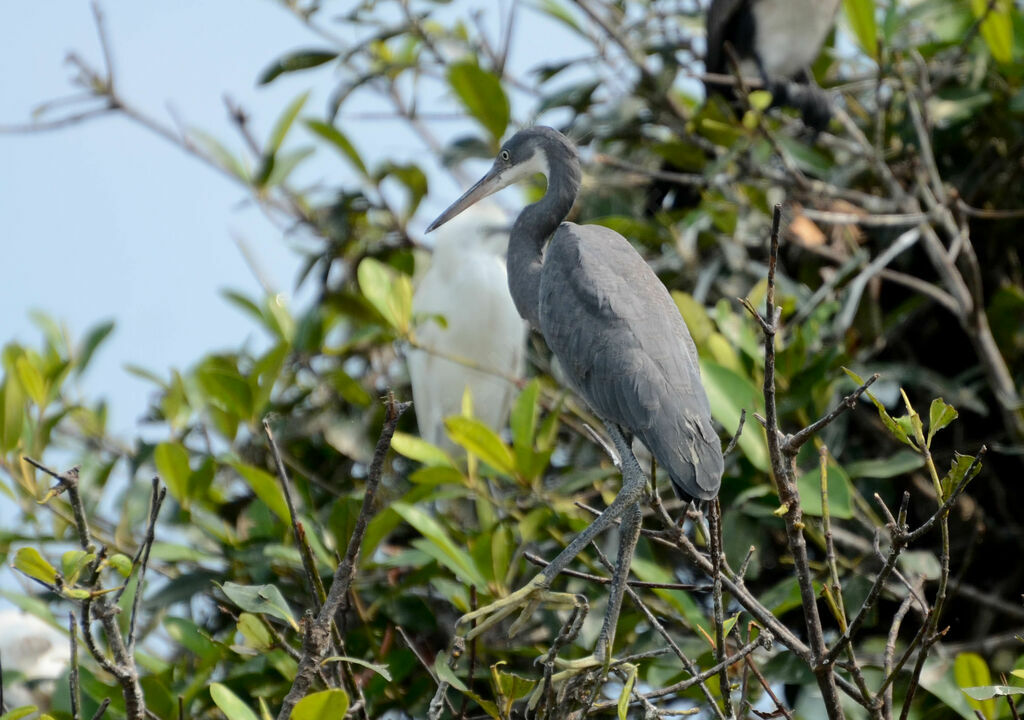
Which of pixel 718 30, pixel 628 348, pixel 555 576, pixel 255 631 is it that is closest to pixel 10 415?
pixel 255 631

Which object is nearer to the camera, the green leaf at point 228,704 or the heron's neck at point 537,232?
the green leaf at point 228,704

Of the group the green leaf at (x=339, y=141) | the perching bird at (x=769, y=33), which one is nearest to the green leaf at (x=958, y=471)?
the green leaf at (x=339, y=141)

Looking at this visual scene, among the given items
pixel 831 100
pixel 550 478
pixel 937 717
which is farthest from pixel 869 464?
pixel 831 100

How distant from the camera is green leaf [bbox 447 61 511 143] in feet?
10.4

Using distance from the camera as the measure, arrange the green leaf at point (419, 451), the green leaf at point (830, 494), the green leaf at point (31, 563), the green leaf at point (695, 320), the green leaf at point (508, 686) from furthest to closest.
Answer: the green leaf at point (695, 320)
the green leaf at point (419, 451)
the green leaf at point (830, 494)
the green leaf at point (508, 686)
the green leaf at point (31, 563)

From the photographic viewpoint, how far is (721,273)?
11.6ft

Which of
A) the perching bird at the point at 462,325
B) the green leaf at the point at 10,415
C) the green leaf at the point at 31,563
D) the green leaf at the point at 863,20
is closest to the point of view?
the green leaf at the point at 31,563

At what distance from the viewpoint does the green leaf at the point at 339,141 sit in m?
3.49

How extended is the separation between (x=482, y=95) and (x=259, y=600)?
175 centimetres

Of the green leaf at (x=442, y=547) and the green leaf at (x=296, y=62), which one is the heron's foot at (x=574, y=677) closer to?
the green leaf at (x=442, y=547)

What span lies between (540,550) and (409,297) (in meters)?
0.68

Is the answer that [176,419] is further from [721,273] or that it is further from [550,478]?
[721,273]

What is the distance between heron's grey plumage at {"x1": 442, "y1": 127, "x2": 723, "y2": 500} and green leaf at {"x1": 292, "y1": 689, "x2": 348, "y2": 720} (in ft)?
1.97

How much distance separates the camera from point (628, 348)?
2080mm
